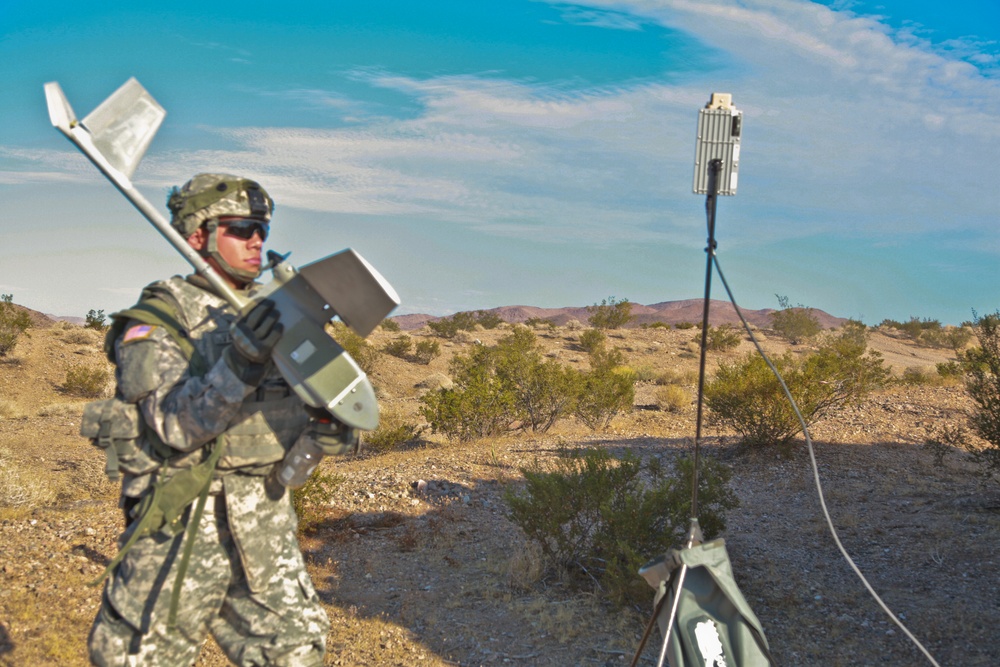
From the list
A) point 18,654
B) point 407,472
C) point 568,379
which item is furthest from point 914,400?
point 18,654

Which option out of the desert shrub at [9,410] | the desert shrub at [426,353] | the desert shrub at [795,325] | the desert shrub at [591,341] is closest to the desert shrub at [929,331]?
the desert shrub at [795,325]

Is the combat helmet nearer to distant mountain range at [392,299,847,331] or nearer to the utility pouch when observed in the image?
the utility pouch

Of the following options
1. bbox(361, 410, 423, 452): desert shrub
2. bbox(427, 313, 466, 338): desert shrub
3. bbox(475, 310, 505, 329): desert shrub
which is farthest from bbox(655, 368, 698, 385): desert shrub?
bbox(475, 310, 505, 329): desert shrub

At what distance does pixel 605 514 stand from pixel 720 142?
3671 millimetres

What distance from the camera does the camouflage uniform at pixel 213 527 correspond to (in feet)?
9.01

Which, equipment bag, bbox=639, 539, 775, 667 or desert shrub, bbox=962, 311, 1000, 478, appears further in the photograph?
desert shrub, bbox=962, 311, 1000, 478

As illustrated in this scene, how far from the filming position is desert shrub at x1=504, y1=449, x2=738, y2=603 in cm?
611

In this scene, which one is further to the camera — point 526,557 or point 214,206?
point 526,557

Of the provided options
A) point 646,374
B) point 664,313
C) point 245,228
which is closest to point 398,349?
point 646,374

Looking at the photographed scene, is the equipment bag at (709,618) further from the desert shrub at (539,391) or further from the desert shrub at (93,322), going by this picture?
the desert shrub at (93,322)

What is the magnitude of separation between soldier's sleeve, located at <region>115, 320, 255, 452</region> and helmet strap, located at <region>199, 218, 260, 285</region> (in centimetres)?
37

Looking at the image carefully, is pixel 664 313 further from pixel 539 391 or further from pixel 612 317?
pixel 539 391

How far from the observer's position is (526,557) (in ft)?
21.1

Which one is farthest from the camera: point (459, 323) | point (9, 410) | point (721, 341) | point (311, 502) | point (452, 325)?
point (459, 323)
